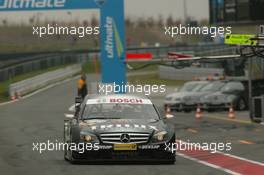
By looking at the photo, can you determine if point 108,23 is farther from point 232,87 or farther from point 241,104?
point 241,104

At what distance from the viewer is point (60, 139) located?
2114 centimetres

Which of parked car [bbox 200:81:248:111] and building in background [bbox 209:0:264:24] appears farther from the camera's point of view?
building in background [bbox 209:0:264:24]

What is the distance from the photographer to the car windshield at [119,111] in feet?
49.4

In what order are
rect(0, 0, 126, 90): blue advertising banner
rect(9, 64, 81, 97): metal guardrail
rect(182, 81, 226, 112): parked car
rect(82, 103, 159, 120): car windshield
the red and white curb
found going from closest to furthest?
1. the red and white curb
2. rect(82, 103, 159, 120): car windshield
3. rect(0, 0, 126, 90): blue advertising banner
4. rect(182, 81, 226, 112): parked car
5. rect(9, 64, 81, 97): metal guardrail

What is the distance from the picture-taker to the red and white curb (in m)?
13.8

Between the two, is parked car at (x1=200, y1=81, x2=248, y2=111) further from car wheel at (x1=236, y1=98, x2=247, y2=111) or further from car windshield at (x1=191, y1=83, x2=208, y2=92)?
car windshield at (x1=191, y1=83, x2=208, y2=92)

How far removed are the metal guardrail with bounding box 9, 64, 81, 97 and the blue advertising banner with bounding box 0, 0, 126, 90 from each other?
43.8 feet

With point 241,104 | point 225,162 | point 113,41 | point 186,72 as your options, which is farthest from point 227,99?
point 186,72

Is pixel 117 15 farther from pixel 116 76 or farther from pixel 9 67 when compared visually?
pixel 9 67

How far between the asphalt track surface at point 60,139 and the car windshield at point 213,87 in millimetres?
6399

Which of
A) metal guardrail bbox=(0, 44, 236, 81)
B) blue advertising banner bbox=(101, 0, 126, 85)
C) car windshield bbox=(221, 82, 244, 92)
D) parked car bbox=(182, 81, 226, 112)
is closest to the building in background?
metal guardrail bbox=(0, 44, 236, 81)

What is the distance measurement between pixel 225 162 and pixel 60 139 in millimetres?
6781

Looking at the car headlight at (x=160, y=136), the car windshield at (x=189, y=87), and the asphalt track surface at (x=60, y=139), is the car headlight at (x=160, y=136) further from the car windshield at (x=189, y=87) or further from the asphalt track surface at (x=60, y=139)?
the car windshield at (x=189, y=87)

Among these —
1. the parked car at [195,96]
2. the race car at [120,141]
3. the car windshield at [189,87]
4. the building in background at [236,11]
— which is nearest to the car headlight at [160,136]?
the race car at [120,141]
